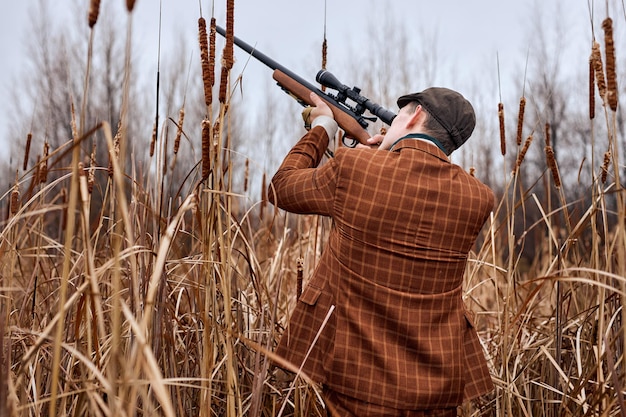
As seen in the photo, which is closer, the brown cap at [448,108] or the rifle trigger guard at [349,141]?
the brown cap at [448,108]

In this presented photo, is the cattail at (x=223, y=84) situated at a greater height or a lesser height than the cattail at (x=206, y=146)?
greater

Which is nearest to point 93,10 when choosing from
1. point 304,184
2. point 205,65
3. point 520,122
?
point 205,65

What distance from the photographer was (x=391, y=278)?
1726 millimetres

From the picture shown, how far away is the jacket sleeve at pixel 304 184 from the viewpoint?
5.82 ft

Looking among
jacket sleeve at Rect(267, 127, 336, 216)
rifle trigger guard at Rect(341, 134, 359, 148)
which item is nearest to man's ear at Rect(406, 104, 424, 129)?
jacket sleeve at Rect(267, 127, 336, 216)

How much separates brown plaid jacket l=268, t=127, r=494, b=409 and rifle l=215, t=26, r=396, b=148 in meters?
0.46

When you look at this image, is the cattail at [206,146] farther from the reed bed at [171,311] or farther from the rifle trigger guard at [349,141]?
the rifle trigger guard at [349,141]

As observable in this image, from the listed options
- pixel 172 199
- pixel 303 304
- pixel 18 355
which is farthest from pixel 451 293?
pixel 18 355

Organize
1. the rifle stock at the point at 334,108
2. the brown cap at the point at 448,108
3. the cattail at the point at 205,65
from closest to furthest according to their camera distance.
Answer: the cattail at the point at 205,65
the brown cap at the point at 448,108
the rifle stock at the point at 334,108

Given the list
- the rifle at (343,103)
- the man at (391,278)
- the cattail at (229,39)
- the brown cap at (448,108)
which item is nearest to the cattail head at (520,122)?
the brown cap at (448,108)

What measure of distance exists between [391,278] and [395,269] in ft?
0.09

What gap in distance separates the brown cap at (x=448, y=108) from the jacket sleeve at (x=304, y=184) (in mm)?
350

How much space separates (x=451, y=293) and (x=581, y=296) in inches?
64.3

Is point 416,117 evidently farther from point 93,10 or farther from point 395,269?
point 93,10
